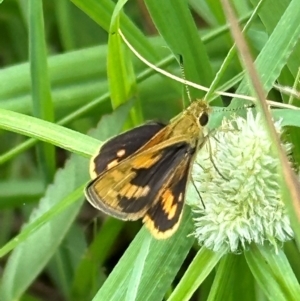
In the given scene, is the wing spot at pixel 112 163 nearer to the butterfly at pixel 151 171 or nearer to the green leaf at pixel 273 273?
the butterfly at pixel 151 171

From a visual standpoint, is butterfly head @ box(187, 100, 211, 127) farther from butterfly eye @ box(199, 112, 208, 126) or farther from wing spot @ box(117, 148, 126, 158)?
wing spot @ box(117, 148, 126, 158)

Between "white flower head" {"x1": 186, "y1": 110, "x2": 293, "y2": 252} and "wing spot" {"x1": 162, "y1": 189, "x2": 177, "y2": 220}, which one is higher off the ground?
"white flower head" {"x1": 186, "y1": 110, "x2": 293, "y2": 252}

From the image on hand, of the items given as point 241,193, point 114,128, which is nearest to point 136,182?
point 241,193

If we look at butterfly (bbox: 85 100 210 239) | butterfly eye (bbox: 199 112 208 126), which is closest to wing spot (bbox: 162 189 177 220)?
butterfly (bbox: 85 100 210 239)

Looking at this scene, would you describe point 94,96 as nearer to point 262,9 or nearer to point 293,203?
point 262,9

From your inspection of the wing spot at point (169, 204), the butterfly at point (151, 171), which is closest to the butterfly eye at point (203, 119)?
the butterfly at point (151, 171)

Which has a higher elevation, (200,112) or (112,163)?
(200,112)

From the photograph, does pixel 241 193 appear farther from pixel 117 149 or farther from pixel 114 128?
pixel 114 128

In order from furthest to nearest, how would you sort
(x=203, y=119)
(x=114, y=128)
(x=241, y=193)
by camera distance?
(x=114, y=128) → (x=203, y=119) → (x=241, y=193)
